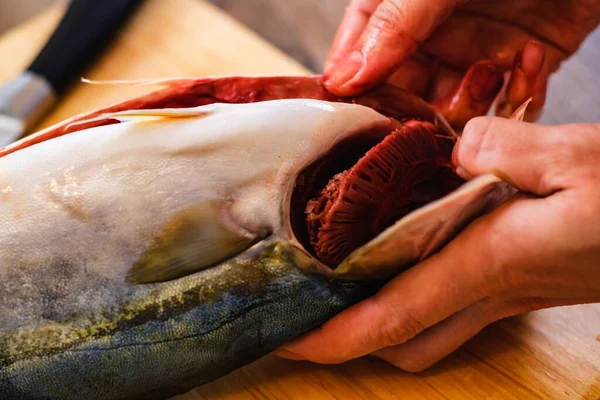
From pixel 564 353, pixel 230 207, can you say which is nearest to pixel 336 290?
pixel 230 207

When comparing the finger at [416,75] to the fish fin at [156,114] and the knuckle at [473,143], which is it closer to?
the knuckle at [473,143]

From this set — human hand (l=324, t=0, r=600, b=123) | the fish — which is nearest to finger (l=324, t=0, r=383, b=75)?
human hand (l=324, t=0, r=600, b=123)

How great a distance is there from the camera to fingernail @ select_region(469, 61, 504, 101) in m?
1.45

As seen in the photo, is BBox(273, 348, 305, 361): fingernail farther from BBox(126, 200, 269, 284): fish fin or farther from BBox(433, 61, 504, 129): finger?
BBox(433, 61, 504, 129): finger

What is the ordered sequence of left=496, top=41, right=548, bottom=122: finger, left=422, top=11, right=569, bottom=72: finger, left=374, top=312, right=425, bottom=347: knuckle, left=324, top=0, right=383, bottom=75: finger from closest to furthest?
left=374, top=312, right=425, bottom=347: knuckle
left=496, top=41, right=548, bottom=122: finger
left=324, top=0, right=383, bottom=75: finger
left=422, top=11, right=569, bottom=72: finger

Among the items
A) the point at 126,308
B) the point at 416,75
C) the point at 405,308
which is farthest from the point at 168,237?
the point at 416,75

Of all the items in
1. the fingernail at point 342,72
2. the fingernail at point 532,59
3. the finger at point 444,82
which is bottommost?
the finger at point 444,82

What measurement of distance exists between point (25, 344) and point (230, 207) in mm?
418

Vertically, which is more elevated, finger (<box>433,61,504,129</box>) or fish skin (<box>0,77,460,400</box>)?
finger (<box>433,61,504,129</box>)

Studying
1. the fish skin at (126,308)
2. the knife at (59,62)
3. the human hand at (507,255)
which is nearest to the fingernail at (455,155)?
the human hand at (507,255)

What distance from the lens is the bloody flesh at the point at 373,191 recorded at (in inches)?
42.9

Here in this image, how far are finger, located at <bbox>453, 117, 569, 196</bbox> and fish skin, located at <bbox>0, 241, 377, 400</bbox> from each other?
0.32m

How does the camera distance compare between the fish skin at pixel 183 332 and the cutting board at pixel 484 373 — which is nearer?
the fish skin at pixel 183 332

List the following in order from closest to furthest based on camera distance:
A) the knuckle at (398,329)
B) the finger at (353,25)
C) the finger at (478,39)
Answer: the knuckle at (398,329) → the finger at (353,25) → the finger at (478,39)
